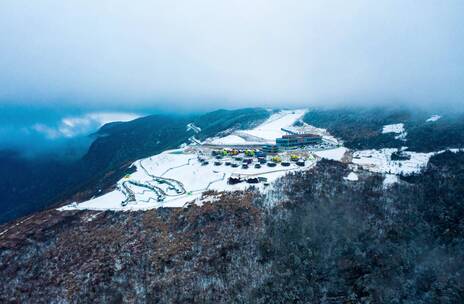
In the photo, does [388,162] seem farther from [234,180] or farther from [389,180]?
[234,180]

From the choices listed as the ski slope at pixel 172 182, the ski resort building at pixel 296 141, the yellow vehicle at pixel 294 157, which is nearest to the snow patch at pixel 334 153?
the ski slope at pixel 172 182

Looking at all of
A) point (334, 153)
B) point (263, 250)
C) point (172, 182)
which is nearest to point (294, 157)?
point (334, 153)

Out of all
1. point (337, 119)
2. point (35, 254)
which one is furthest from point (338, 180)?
point (337, 119)

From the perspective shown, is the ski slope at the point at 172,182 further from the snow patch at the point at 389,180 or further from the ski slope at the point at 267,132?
the ski slope at the point at 267,132

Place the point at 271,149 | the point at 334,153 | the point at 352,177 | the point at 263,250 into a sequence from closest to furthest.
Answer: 1. the point at 263,250
2. the point at 352,177
3. the point at 334,153
4. the point at 271,149

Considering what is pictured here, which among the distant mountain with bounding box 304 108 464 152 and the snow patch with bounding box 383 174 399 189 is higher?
the distant mountain with bounding box 304 108 464 152

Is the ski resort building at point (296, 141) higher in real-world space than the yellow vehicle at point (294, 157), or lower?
higher

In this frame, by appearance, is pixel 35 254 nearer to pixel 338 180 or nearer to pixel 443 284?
pixel 338 180

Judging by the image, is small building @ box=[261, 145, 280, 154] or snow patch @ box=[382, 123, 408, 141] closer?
small building @ box=[261, 145, 280, 154]

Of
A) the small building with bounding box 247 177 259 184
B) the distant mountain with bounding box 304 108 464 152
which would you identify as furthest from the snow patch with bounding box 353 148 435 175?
the small building with bounding box 247 177 259 184

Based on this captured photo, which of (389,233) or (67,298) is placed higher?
(389,233)

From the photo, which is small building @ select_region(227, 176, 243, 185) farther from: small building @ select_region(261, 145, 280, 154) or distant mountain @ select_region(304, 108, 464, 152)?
distant mountain @ select_region(304, 108, 464, 152)
